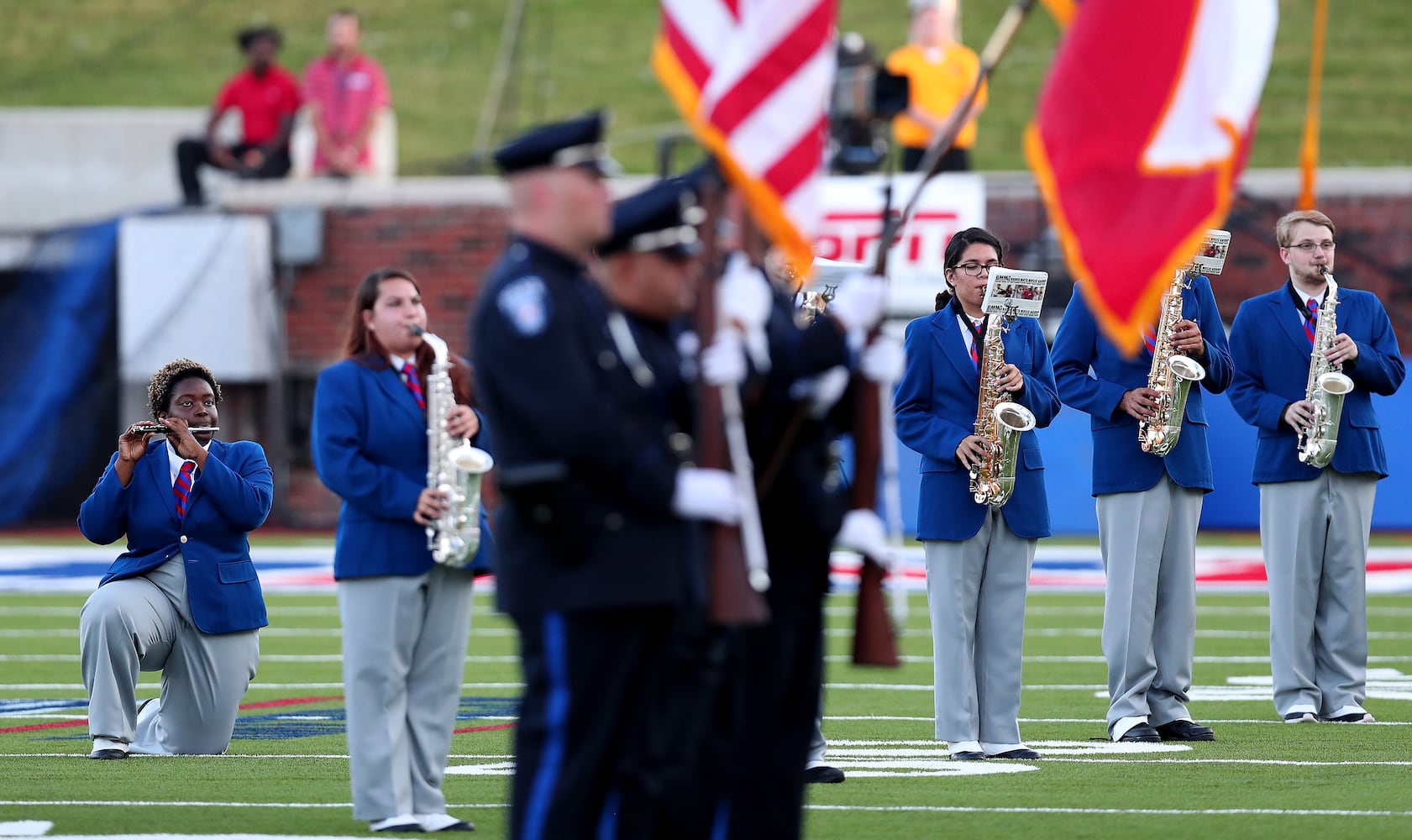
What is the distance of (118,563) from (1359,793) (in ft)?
18.1

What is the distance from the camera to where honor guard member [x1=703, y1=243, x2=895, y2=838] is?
6309 millimetres

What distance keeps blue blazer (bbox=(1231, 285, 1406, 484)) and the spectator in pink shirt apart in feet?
A: 48.6

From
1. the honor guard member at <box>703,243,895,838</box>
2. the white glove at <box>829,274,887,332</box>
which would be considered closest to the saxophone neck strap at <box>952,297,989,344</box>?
the honor guard member at <box>703,243,895,838</box>

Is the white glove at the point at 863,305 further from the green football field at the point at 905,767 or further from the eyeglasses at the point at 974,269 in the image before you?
the eyeglasses at the point at 974,269

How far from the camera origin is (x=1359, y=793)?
843 cm

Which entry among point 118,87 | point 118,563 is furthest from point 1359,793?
point 118,87

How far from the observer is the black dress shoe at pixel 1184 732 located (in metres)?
10.1

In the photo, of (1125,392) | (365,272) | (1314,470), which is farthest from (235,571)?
(365,272)

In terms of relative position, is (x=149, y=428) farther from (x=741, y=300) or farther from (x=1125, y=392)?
(x=741, y=300)

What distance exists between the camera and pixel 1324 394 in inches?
426

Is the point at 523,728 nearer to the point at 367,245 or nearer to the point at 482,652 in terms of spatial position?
the point at 482,652

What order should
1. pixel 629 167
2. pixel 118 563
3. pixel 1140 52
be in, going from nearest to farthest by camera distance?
pixel 1140 52, pixel 118 563, pixel 629 167

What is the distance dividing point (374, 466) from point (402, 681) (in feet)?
2.50

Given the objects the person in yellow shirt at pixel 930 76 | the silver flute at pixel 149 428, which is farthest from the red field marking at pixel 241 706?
the person in yellow shirt at pixel 930 76
